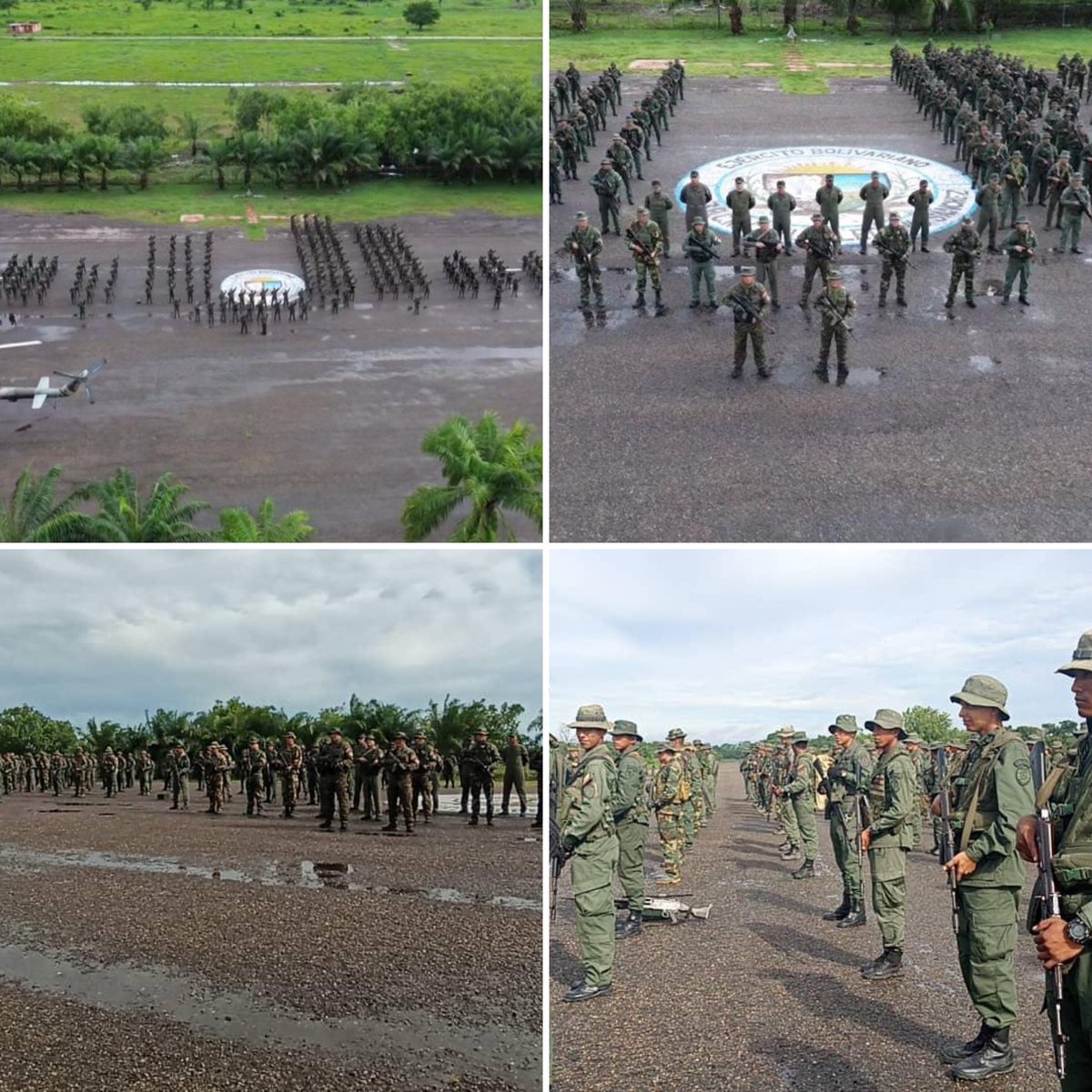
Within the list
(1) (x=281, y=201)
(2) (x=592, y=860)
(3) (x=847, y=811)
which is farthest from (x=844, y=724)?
(1) (x=281, y=201)

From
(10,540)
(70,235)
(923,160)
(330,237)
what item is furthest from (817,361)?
(70,235)

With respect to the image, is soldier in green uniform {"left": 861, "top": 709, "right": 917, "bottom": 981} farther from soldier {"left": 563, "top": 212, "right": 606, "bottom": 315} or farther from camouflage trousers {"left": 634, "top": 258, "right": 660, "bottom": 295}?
soldier {"left": 563, "top": 212, "right": 606, "bottom": 315}

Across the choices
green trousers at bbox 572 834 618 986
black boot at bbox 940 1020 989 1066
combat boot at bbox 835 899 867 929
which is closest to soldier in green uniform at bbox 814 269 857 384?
combat boot at bbox 835 899 867 929

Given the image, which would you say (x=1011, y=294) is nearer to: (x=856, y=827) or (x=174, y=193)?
(x=856, y=827)

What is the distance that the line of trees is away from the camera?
32531 mm

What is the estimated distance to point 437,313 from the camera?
2342 centimetres

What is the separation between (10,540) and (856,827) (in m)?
10.3

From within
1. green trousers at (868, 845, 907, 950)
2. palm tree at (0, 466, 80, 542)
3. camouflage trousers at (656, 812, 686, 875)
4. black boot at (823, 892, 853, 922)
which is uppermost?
palm tree at (0, 466, 80, 542)

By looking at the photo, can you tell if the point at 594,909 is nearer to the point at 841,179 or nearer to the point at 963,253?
the point at 963,253

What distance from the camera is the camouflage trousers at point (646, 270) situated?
A: 16.1 metres

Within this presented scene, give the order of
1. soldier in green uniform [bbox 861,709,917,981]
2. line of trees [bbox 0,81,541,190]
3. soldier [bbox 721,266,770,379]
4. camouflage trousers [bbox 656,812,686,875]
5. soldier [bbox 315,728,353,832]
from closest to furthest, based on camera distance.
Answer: soldier in green uniform [bbox 861,709,917,981] → camouflage trousers [bbox 656,812,686,875] → soldier [bbox 721,266,770,379] → soldier [bbox 315,728,353,832] → line of trees [bbox 0,81,541,190]

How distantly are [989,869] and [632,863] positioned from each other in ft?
13.1

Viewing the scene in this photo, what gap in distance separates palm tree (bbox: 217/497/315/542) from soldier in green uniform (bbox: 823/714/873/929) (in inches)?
278

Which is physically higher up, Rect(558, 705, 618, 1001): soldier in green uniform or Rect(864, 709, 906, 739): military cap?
Rect(864, 709, 906, 739): military cap
